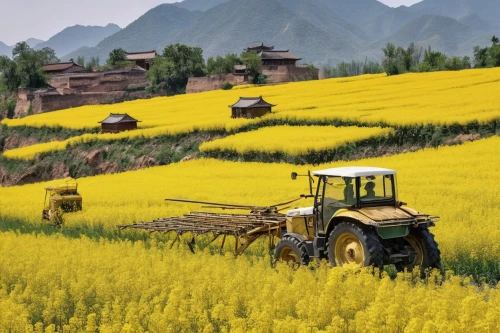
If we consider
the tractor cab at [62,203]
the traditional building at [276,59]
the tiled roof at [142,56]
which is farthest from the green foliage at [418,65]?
the tractor cab at [62,203]

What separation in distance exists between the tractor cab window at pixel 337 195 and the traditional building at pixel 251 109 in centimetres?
3629

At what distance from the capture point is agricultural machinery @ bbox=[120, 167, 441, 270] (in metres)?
11.4

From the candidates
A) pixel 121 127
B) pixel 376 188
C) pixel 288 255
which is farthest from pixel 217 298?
pixel 121 127

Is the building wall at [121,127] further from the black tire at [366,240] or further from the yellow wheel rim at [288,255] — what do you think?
the black tire at [366,240]

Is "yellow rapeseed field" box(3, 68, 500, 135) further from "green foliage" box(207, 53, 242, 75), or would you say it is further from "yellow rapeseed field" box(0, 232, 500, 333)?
"yellow rapeseed field" box(0, 232, 500, 333)

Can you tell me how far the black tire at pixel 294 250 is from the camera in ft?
40.7

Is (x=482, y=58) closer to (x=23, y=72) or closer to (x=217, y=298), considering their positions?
(x=23, y=72)

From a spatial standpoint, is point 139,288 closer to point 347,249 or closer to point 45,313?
point 45,313

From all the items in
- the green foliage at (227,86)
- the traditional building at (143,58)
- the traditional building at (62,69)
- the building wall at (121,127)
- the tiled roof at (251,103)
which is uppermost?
the traditional building at (143,58)

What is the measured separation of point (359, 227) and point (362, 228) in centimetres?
5

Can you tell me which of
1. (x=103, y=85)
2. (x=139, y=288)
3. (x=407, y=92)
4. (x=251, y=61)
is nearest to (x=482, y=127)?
(x=407, y=92)

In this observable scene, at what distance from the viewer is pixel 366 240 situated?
11.1 m

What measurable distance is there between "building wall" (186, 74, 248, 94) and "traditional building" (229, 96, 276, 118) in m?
37.2

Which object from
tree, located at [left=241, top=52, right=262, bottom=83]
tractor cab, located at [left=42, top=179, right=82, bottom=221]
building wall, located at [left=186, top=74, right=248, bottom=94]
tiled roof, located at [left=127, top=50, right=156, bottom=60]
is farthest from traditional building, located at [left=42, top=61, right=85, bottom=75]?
tractor cab, located at [left=42, top=179, right=82, bottom=221]
